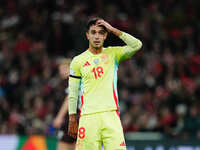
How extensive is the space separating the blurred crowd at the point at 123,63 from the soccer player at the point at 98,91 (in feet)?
13.5

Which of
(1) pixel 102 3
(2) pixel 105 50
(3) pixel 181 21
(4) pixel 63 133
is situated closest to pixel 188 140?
(4) pixel 63 133

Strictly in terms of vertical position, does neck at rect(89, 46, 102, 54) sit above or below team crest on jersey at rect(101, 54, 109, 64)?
above

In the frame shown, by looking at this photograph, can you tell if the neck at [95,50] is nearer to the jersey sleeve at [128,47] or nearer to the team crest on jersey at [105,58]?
the team crest on jersey at [105,58]

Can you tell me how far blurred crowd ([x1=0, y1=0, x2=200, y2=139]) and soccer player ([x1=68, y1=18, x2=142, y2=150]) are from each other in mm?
4108

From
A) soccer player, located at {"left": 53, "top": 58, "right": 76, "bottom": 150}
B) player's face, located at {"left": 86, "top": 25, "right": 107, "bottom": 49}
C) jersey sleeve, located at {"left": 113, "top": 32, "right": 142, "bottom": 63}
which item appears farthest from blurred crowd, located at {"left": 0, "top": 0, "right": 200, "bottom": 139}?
player's face, located at {"left": 86, "top": 25, "right": 107, "bottom": 49}

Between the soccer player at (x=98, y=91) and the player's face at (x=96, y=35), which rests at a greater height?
the player's face at (x=96, y=35)

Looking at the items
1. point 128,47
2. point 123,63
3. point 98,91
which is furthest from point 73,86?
point 123,63

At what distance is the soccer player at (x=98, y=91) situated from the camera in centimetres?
579

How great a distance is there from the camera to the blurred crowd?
12.2 m

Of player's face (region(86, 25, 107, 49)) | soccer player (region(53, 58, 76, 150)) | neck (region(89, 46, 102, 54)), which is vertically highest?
player's face (region(86, 25, 107, 49))

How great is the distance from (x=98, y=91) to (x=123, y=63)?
25.7 feet

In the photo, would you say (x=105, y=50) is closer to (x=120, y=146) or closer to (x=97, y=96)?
(x=97, y=96)

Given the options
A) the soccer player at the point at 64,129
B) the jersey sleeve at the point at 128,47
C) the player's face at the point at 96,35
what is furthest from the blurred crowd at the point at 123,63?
the player's face at the point at 96,35

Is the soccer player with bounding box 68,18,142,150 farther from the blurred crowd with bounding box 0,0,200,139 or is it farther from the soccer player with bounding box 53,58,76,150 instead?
the blurred crowd with bounding box 0,0,200,139
